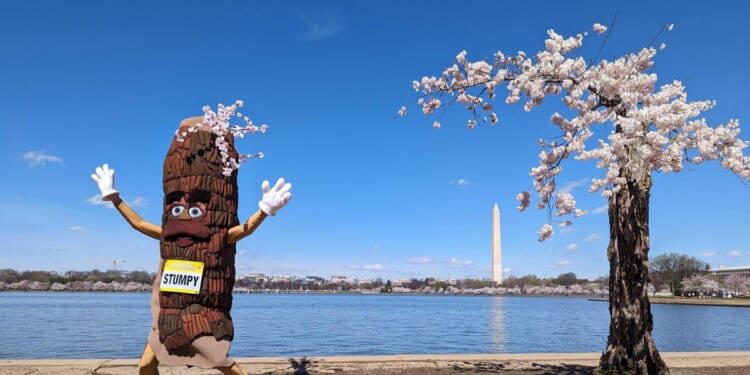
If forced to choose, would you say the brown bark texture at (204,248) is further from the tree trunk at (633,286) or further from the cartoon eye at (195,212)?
the tree trunk at (633,286)

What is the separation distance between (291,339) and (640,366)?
19527 mm

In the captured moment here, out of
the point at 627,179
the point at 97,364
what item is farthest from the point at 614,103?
the point at 97,364

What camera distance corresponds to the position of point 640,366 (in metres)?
8.15

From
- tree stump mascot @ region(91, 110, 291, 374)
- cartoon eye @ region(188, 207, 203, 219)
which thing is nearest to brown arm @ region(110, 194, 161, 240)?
tree stump mascot @ region(91, 110, 291, 374)

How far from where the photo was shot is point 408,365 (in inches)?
394

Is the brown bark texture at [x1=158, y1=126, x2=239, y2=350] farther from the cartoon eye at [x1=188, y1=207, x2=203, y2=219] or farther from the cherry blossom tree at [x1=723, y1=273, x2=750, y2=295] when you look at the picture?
the cherry blossom tree at [x1=723, y1=273, x2=750, y2=295]

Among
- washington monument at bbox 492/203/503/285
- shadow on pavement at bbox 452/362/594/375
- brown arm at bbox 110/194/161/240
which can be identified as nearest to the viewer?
brown arm at bbox 110/194/161/240

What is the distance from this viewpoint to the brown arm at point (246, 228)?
21.8ft

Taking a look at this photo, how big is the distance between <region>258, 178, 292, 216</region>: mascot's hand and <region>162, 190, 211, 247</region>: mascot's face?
717 millimetres

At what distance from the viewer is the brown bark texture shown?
255 inches

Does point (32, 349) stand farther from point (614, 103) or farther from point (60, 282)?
point (60, 282)

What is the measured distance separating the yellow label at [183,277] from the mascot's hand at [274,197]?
0.98m

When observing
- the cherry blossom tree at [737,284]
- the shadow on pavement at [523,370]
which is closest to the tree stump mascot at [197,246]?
the shadow on pavement at [523,370]

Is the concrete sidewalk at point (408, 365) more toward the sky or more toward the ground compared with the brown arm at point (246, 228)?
more toward the ground
